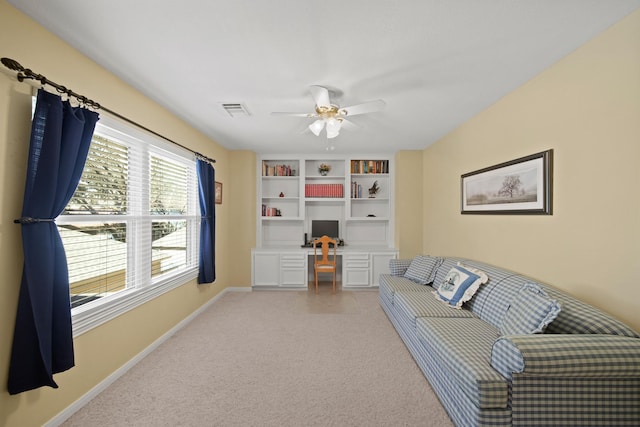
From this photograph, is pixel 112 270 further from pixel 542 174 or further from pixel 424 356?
pixel 542 174

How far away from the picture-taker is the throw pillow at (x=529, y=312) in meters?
1.64

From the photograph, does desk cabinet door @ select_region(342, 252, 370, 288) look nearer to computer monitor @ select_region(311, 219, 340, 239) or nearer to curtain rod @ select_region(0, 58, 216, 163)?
computer monitor @ select_region(311, 219, 340, 239)

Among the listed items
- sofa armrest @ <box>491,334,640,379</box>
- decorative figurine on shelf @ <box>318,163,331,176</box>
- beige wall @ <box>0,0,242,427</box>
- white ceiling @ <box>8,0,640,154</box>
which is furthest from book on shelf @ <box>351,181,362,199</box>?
sofa armrest @ <box>491,334,640,379</box>

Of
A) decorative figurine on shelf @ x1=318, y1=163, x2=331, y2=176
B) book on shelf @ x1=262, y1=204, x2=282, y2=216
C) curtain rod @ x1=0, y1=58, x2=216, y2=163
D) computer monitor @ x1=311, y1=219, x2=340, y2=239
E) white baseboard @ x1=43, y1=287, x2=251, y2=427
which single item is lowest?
white baseboard @ x1=43, y1=287, x2=251, y2=427

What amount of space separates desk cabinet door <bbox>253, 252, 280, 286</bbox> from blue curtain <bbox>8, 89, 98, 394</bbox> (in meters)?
3.18

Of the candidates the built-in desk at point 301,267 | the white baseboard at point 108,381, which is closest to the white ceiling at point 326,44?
the white baseboard at point 108,381

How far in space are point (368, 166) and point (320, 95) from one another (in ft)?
9.62

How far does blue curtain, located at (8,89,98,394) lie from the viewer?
4.87ft

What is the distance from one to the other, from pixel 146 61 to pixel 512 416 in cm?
326

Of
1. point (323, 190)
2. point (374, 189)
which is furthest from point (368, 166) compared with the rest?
point (323, 190)

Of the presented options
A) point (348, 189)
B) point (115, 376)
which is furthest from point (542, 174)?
point (115, 376)

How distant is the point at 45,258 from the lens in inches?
61.0

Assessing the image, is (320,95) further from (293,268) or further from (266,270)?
(266,270)

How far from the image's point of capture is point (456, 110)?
2924 mm
